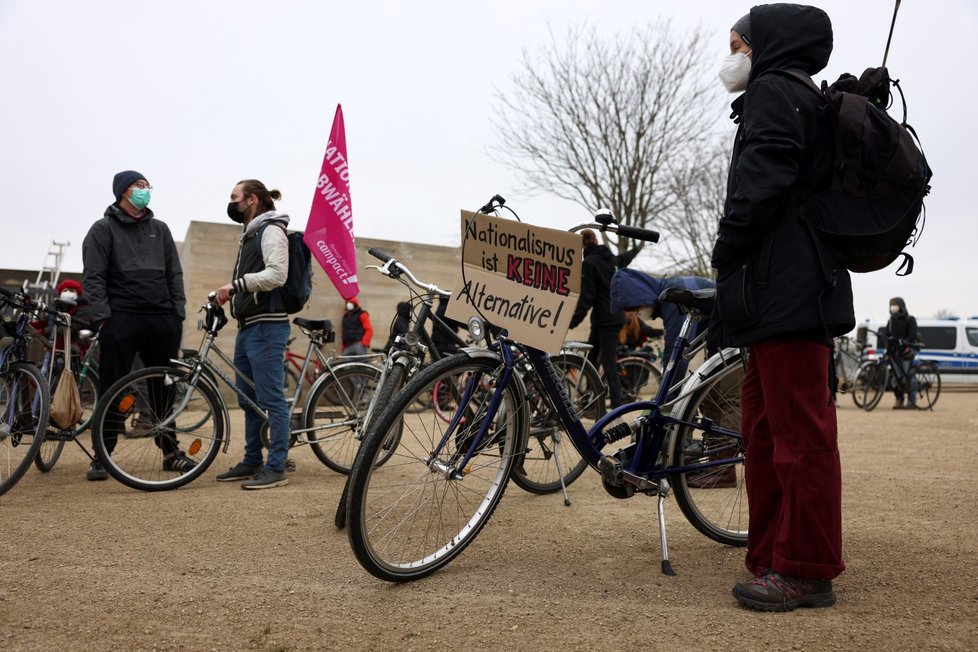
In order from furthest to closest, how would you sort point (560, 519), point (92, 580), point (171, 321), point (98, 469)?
1. point (171, 321)
2. point (98, 469)
3. point (560, 519)
4. point (92, 580)

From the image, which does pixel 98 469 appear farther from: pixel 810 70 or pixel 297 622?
pixel 810 70

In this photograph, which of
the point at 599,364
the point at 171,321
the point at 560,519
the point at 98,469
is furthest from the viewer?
the point at 599,364

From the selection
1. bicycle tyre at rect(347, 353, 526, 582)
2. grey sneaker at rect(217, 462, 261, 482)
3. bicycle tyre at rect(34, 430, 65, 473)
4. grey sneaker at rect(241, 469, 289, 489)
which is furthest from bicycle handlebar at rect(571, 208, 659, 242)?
bicycle tyre at rect(34, 430, 65, 473)

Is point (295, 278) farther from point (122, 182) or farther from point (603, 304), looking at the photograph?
point (603, 304)

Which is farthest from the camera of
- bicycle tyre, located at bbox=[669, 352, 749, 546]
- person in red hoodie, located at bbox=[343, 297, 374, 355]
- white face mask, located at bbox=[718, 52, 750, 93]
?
person in red hoodie, located at bbox=[343, 297, 374, 355]

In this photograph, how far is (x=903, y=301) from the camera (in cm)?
1359

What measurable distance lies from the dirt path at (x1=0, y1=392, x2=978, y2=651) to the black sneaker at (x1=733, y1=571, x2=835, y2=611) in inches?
1.8

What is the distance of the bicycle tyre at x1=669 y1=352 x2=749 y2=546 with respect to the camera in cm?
335

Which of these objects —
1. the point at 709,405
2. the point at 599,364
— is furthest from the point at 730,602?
the point at 599,364

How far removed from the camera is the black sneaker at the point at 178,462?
5121 mm

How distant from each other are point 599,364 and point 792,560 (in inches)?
243

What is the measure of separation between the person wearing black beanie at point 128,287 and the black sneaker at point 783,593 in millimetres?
3799

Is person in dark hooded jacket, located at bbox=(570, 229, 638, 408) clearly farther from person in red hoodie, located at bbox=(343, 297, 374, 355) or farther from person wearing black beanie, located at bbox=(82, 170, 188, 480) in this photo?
person in red hoodie, located at bbox=(343, 297, 374, 355)

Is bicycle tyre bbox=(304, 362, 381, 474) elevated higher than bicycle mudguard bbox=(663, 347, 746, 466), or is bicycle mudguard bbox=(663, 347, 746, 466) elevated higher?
bicycle mudguard bbox=(663, 347, 746, 466)
